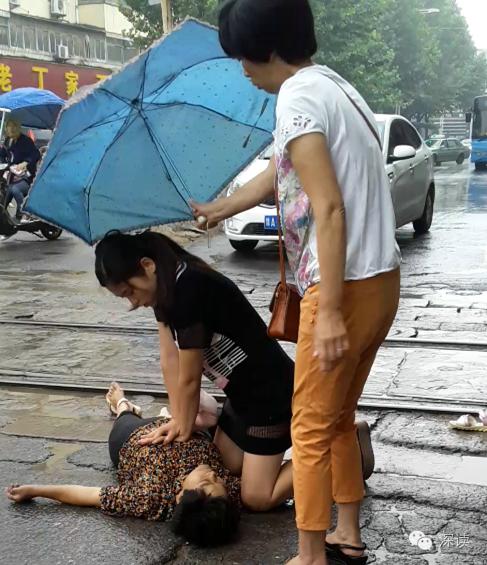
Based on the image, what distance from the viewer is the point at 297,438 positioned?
2.65 m

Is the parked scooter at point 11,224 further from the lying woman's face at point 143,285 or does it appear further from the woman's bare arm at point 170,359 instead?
the lying woman's face at point 143,285

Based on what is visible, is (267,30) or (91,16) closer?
(267,30)

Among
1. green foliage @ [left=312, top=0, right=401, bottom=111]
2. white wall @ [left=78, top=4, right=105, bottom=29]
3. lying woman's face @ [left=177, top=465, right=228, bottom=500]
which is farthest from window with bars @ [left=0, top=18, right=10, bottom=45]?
lying woman's face @ [left=177, top=465, right=228, bottom=500]

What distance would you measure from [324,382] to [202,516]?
880mm

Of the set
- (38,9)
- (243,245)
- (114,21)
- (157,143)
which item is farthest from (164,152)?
(114,21)

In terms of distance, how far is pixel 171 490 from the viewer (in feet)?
11.0

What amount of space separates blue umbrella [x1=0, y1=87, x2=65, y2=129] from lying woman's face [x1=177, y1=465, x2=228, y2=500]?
11.7 meters

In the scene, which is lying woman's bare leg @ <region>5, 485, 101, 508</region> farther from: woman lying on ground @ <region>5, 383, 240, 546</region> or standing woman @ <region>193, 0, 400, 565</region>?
standing woman @ <region>193, 0, 400, 565</region>

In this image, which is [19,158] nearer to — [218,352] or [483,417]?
[483,417]

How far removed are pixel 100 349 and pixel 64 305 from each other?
181 centimetres

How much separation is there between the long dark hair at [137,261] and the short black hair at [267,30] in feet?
3.43

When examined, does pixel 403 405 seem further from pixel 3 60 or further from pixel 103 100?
pixel 3 60

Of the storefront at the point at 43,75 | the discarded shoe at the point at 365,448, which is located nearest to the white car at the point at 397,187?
the discarded shoe at the point at 365,448

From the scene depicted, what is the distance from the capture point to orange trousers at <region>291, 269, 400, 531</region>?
2541 mm
